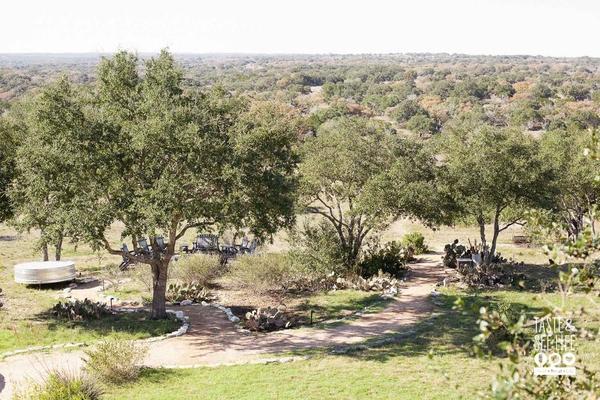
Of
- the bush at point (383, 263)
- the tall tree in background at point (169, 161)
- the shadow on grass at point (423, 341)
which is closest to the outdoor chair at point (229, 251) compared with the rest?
the bush at point (383, 263)

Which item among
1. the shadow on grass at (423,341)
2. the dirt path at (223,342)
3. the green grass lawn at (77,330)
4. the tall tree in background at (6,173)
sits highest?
the tall tree in background at (6,173)

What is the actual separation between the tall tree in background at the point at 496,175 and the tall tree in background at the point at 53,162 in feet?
47.9

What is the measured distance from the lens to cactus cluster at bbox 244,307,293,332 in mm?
17750

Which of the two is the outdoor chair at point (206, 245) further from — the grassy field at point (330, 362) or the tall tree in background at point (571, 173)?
the tall tree in background at point (571, 173)

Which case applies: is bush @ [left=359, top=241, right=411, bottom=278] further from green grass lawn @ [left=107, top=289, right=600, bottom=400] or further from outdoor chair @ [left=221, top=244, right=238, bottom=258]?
green grass lawn @ [left=107, top=289, right=600, bottom=400]

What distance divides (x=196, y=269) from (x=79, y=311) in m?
5.80

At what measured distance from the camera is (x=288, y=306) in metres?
20.7

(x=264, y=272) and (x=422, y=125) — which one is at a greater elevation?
(x=422, y=125)

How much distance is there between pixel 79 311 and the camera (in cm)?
1839

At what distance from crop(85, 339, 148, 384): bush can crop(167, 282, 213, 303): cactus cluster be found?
744 centimetres

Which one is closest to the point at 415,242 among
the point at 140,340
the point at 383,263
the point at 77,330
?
the point at 383,263

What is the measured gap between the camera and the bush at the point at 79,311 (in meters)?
18.2

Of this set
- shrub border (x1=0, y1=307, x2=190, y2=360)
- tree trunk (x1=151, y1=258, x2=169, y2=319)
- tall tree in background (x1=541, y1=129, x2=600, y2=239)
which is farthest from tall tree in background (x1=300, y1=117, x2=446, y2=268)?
shrub border (x1=0, y1=307, x2=190, y2=360)

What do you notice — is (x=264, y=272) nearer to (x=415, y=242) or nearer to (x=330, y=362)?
(x=330, y=362)
